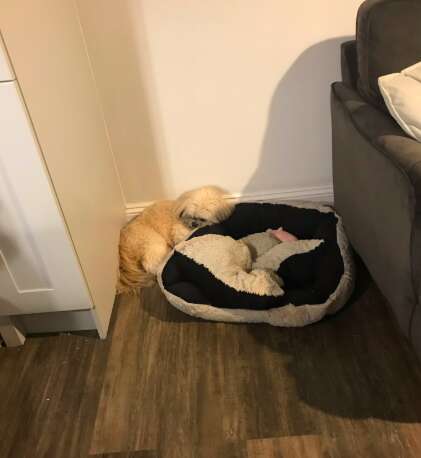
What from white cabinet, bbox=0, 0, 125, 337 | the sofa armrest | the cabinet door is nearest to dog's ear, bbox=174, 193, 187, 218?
white cabinet, bbox=0, 0, 125, 337

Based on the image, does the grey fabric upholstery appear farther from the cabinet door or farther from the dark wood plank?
the dark wood plank

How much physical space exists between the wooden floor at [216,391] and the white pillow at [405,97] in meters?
0.64

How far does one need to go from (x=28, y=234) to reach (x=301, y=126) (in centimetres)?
112

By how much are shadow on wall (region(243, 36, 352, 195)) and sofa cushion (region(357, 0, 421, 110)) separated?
1.06 feet

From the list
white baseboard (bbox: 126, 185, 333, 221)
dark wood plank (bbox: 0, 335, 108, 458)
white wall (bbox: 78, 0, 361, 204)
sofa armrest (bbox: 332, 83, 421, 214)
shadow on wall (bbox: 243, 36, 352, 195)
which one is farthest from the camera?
white baseboard (bbox: 126, 185, 333, 221)

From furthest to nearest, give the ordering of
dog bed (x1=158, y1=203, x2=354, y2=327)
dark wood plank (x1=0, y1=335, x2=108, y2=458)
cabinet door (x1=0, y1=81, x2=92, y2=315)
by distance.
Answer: dog bed (x1=158, y1=203, x2=354, y2=327) → dark wood plank (x1=0, y1=335, x2=108, y2=458) → cabinet door (x1=0, y1=81, x2=92, y2=315)

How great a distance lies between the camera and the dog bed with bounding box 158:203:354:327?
1520mm

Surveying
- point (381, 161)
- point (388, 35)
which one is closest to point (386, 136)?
point (381, 161)

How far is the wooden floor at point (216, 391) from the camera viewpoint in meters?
1.25

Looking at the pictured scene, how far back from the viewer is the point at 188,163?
77.3 inches

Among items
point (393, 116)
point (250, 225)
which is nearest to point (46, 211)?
point (250, 225)

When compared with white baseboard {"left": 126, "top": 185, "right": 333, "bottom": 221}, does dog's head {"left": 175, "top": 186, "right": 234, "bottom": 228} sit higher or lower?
higher

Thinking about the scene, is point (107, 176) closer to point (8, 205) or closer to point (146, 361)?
point (8, 205)

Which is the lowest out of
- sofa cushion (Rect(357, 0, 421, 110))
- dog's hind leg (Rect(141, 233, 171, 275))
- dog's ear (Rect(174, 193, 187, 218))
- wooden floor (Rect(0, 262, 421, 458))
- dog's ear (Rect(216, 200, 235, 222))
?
wooden floor (Rect(0, 262, 421, 458))
